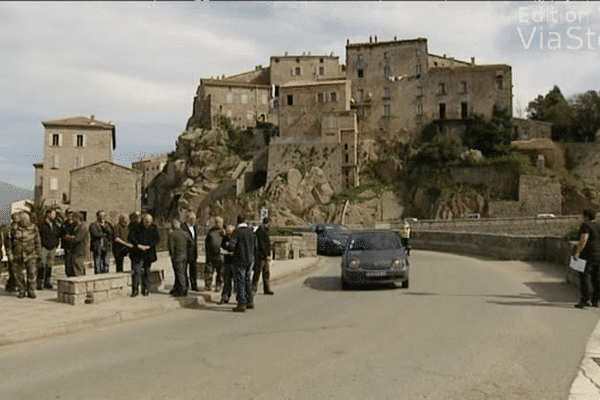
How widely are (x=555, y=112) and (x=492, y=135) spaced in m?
12.7

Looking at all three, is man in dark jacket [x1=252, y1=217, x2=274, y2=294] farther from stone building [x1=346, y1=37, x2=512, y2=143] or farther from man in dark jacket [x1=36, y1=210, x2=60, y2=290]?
stone building [x1=346, y1=37, x2=512, y2=143]

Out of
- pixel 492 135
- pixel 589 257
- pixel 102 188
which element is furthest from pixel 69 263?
pixel 492 135

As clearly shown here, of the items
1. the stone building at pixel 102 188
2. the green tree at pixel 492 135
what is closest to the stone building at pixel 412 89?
the green tree at pixel 492 135

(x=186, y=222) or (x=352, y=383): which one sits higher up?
(x=186, y=222)

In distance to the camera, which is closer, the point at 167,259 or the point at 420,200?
the point at 167,259

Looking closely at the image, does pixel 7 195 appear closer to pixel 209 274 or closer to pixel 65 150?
pixel 209 274

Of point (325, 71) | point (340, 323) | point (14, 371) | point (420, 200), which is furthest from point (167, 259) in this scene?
point (325, 71)

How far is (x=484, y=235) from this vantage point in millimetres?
25109

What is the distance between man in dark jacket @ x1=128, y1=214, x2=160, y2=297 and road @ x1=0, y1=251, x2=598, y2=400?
5.43 ft

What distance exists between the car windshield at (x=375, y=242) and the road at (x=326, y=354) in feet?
10.1

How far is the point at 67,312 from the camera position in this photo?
9.15 metres

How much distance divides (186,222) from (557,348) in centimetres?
797

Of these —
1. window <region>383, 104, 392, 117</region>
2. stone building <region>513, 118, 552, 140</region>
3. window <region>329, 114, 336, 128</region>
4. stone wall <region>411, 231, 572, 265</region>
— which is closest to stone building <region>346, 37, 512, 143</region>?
window <region>383, 104, 392, 117</region>

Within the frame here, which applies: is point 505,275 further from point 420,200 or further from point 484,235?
point 420,200
